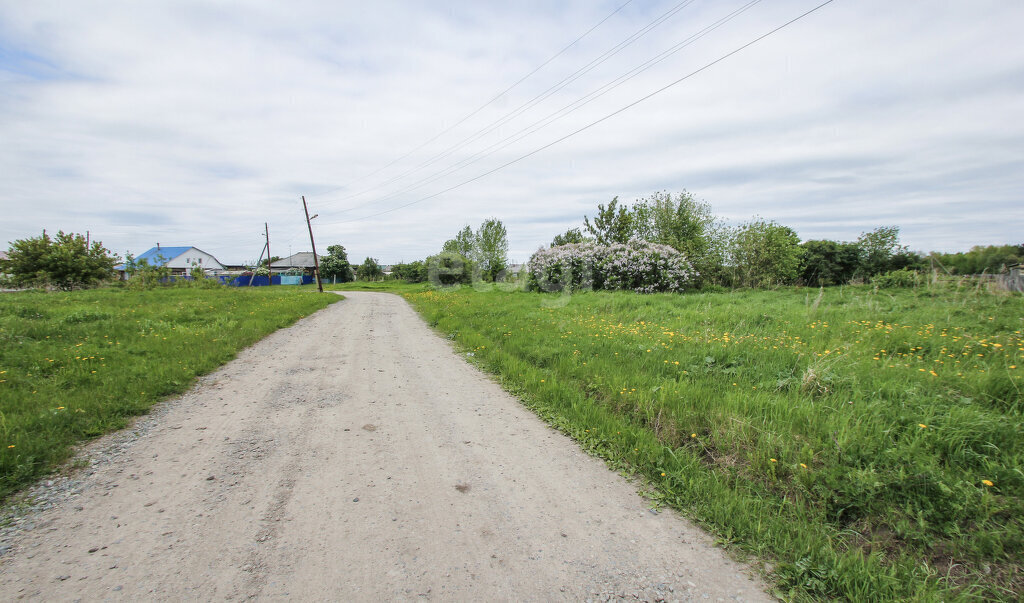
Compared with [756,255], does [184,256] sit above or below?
above

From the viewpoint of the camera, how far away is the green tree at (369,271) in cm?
6062

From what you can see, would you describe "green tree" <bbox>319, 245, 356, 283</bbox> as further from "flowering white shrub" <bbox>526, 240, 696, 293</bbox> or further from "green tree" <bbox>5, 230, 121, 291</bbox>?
"flowering white shrub" <bbox>526, 240, 696, 293</bbox>

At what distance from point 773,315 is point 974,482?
7.36 meters

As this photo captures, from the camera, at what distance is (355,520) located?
9.04ft

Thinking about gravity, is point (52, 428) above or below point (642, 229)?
below

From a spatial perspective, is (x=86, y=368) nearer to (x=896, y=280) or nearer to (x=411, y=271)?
(x=896, y=280)

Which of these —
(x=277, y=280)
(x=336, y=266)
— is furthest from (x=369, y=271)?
(x=277, y=280)

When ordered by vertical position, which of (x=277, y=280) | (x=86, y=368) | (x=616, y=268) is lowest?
(x=86, y=368)

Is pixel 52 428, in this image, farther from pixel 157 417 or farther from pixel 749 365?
pixel 749 365

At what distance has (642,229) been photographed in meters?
35.1

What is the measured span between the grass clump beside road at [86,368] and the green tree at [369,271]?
5035 cm

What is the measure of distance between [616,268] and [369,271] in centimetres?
4944

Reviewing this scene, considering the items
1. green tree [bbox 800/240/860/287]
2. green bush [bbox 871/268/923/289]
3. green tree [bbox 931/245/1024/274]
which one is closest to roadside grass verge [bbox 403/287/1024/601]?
green bush [bbox 871/268/923/289]

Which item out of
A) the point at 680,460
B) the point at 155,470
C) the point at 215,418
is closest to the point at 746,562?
the point at 680,460
